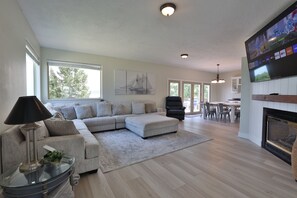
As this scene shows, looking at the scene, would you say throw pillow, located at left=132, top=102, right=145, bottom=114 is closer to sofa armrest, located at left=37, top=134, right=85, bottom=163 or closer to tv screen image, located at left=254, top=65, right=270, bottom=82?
sofa armrest, located at left=37, top=134, right=85, bottom=163

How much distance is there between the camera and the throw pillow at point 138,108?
5457mm

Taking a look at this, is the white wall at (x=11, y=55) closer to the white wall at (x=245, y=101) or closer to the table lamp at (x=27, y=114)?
the table lamp at (x=27, y=114)

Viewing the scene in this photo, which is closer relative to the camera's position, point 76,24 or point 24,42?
point 24,42

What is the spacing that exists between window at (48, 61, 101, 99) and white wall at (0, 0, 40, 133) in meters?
2.10

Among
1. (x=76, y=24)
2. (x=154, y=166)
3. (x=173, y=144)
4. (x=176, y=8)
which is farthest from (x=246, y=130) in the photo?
(x=76, y=24)

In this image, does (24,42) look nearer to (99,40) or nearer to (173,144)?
(99,40)

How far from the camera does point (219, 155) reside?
114 inches

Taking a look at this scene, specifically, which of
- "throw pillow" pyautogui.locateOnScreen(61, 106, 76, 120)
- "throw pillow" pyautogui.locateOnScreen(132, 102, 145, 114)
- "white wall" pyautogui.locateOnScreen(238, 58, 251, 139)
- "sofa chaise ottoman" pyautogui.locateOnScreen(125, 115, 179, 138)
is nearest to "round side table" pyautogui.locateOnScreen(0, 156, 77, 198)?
"sofa chaise ottoman" pyautogui.locateOnScreen(125, 115, 179, 138)

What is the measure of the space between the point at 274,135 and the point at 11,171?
454 centimetres

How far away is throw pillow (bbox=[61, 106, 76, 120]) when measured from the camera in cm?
418

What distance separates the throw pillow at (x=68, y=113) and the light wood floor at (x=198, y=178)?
8.33ft

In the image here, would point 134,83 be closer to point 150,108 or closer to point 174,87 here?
point 150,108

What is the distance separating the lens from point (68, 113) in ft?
13.8

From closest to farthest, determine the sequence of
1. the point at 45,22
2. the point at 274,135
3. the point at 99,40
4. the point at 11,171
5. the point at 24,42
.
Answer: the point at 11,171
the point at 24,42
the point at 45,22
the point at 274,135
the point at 99,40
